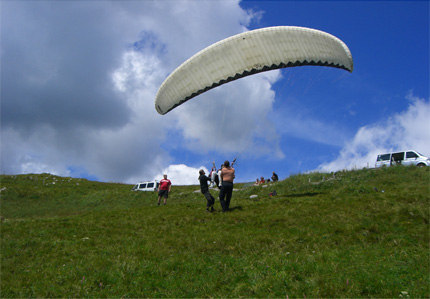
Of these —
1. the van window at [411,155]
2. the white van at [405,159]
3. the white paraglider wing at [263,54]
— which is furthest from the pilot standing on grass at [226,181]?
the van window at [411,155]

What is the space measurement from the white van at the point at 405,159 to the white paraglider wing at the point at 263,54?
57.0 feet

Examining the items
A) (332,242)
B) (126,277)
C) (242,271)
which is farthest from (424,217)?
(126,277)

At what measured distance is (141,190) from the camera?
36594 millimetres

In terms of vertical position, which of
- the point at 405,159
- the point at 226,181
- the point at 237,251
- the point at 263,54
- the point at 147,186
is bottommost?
Result: the point at 237,251

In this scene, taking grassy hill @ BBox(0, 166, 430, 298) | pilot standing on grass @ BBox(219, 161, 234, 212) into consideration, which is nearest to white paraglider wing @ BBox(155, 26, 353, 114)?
pilot standing on grass @ BBox(219, 161, 234, 212)

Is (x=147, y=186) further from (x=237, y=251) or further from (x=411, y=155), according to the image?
(x=237, y=251)

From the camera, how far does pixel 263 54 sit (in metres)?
15.9

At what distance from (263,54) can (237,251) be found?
31.7ft

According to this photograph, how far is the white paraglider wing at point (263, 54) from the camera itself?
15672 millimetres

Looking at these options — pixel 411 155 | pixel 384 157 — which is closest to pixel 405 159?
pixel 411 155

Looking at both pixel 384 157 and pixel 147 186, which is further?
pixel 147 186

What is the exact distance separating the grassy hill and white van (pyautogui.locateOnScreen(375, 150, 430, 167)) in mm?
14346

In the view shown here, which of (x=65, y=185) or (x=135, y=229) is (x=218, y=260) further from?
(x=65, y=185)

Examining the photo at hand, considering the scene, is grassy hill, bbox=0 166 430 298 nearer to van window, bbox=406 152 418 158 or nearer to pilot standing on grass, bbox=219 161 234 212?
pilot standing on grass, bbox=219 161 234 212
